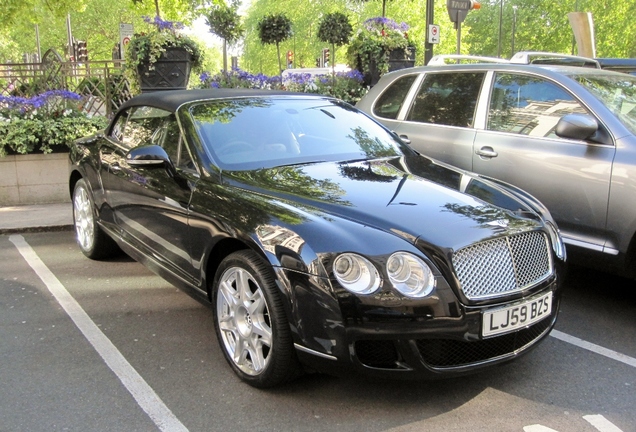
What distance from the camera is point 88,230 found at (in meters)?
5.99

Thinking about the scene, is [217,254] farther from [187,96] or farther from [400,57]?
[400,57]

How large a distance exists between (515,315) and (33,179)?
23.9 ft

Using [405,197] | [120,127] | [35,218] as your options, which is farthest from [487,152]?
[35,218]

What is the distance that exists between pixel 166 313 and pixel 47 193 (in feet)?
16.0

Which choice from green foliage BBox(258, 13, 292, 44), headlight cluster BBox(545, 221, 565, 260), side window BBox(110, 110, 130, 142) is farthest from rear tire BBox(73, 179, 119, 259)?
green foliage BBox(258, 13, 292, 44)

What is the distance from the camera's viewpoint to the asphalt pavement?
728 centimetres

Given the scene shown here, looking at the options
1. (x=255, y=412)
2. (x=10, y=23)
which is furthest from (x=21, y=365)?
(x=10, y=23)

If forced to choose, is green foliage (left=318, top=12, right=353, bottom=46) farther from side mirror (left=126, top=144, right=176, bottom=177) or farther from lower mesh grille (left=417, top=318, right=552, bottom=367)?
lower mesh grille (left=417, top=318, right=552, bottom=367)

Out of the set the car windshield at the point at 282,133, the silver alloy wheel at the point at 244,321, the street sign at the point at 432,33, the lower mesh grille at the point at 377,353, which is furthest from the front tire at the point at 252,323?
the street sign at the point at 432,33

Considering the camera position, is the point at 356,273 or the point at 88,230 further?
the point at 88,230

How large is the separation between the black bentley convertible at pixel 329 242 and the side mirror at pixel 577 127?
0.79 meters

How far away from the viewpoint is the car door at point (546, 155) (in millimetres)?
4473

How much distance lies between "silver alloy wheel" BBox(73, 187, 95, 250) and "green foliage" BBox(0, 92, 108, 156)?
2.42 metres

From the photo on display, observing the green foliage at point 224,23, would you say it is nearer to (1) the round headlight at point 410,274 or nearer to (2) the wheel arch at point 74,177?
(2) the wheel arch at point 74,177
